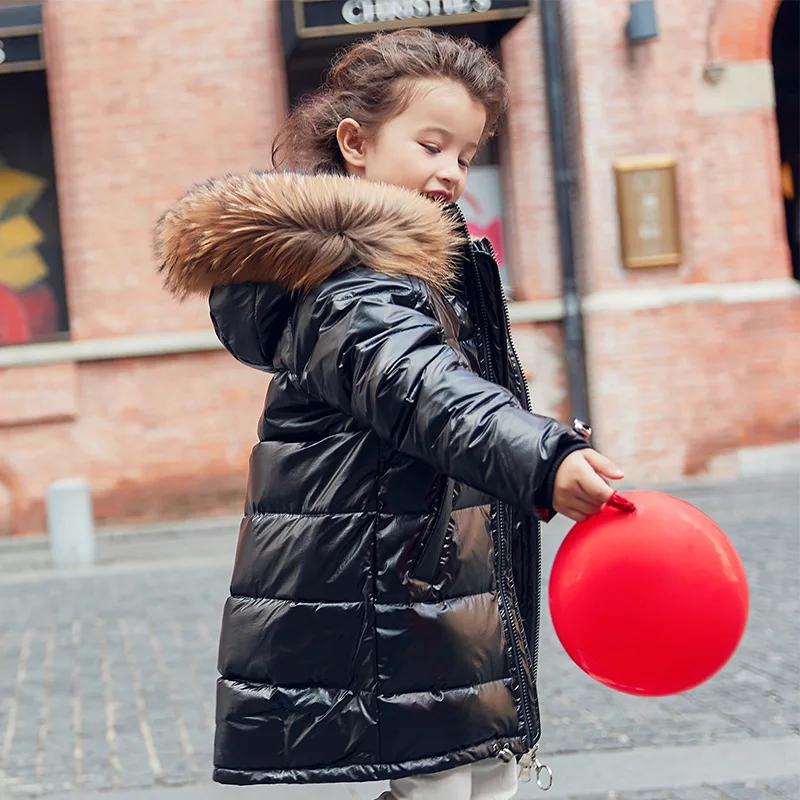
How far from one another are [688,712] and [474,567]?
261 cm

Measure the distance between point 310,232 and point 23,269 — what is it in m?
9.53

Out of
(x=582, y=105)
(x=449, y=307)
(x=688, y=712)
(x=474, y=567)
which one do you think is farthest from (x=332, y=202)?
(x=582, y=105)

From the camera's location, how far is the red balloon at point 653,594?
6.61 ft

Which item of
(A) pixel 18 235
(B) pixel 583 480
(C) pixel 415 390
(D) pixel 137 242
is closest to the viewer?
(B) pixel 583 480

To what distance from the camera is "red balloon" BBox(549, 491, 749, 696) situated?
2.01 metres

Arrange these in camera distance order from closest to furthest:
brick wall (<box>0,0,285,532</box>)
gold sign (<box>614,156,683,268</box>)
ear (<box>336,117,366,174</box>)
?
1. ear (<box>336,117,366,174</box>)
2. brick wall (<box>0,0,285,532</box>)
3. gold sign (<box>614,156,683,268</box>)

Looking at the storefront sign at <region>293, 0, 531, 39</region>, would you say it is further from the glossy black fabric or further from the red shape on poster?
the glossy black fabric

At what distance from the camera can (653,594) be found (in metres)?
2.01

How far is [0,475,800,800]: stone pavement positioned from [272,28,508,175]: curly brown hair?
77.2 inches

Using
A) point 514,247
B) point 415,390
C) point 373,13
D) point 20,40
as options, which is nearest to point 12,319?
point 20,40

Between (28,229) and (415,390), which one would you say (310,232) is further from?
(28,229)

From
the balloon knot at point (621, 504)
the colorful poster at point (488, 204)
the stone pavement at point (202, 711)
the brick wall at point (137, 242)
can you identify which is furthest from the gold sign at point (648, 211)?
the balloon knot at point (621, 504)

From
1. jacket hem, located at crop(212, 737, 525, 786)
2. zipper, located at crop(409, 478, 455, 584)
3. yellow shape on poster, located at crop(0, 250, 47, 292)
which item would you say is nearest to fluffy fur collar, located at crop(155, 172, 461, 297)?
zipper, located at crop(409, 478, 455, 584)

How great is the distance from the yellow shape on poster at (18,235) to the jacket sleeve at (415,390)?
31.3 feet
